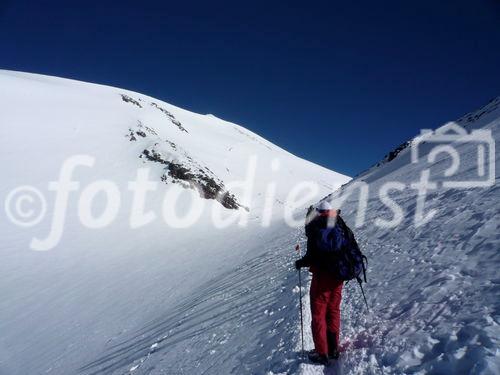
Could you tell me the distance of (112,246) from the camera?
2456 cm

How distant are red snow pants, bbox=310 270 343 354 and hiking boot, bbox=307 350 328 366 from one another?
63 millimetres

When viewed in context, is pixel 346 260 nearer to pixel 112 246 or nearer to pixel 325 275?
pixel 325 275

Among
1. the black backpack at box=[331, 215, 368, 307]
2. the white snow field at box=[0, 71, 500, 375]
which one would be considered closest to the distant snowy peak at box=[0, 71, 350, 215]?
the white snow field at box=[0, 71, 500, 375]

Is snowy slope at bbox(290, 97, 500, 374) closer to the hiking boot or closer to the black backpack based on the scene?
the hiking boot

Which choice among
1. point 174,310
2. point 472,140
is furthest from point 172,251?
point 472,140

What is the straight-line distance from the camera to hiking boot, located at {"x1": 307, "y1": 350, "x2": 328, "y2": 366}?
15.8 feet

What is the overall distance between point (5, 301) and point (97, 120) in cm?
3147

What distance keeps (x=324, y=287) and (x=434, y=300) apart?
1660 millimetres

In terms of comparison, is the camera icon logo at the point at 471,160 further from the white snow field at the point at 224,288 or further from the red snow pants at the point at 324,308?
the red snow pants at the point at 324,308

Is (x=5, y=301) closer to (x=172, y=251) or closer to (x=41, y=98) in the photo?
(x=172, y=251)

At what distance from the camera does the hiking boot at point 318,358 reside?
4.82m

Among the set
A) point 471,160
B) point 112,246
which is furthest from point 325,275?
point 112,246

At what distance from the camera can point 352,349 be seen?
497 cm

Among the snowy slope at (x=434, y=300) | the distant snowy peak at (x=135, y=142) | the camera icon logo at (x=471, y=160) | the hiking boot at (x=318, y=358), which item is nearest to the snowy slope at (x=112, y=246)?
the distant snowy peak at (x=135, y=142)
